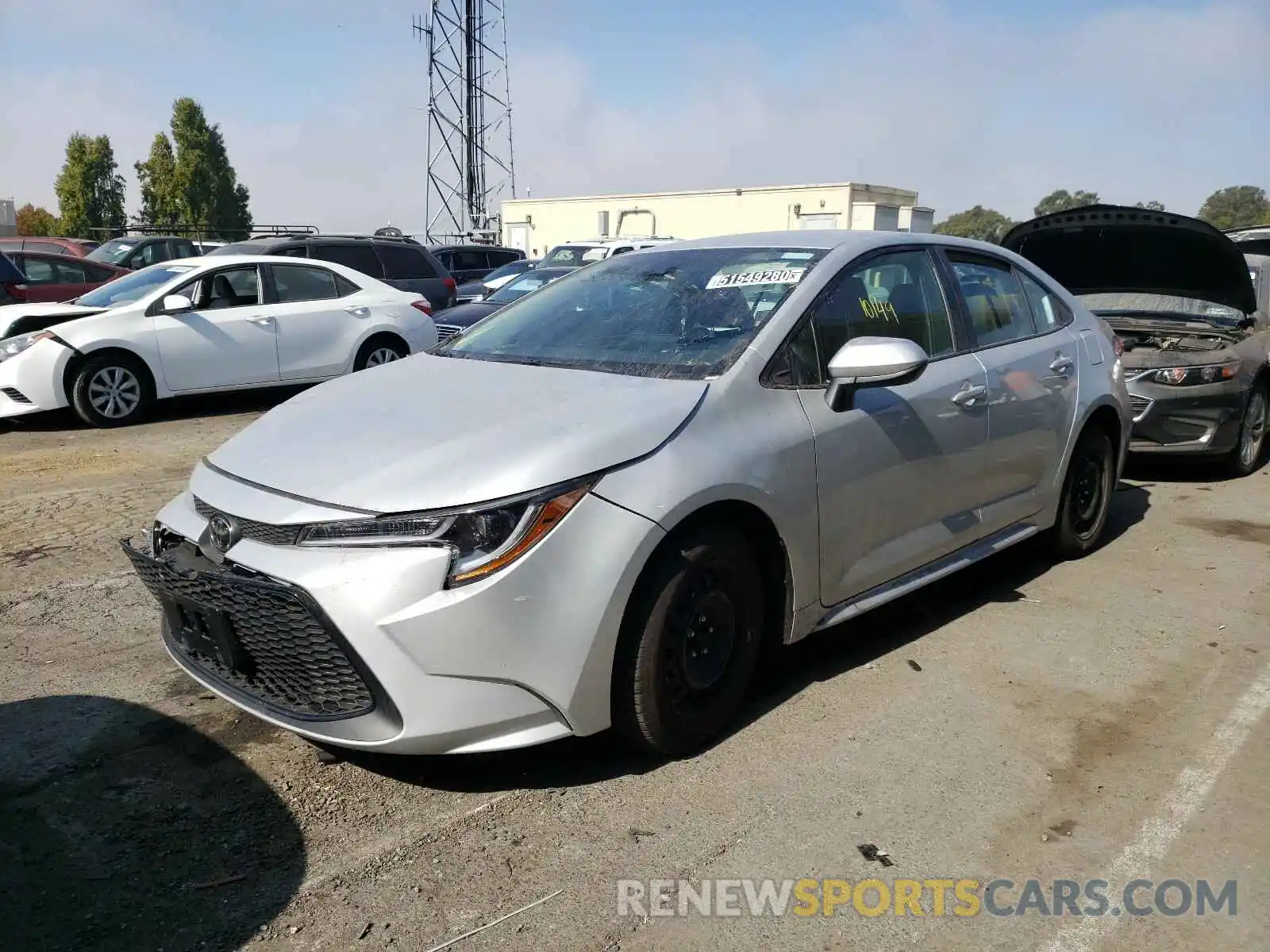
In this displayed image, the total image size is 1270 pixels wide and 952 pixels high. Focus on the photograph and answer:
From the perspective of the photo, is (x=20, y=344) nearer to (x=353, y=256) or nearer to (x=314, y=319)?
(x=314, y=319)

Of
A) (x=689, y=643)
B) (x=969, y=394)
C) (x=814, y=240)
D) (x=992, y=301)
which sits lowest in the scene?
(x=689, y=643)

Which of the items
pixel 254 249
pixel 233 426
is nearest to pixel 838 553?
pixel 233 426

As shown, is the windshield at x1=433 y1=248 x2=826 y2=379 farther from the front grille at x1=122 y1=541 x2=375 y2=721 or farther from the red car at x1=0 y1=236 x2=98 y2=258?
the red car at x1=0 y1=236 x2=98 y2=258

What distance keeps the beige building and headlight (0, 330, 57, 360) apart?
22939mm

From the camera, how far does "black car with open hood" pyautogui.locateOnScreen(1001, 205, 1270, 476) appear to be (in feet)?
23.7

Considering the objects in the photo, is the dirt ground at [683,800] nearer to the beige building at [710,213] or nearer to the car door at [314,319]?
the car door at [314,319]

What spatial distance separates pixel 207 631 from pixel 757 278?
2.28 meters

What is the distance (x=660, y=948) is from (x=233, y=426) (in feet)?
25.4

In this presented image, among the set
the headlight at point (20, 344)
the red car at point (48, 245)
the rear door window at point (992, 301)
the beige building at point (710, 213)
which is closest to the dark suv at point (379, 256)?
the headlight at point (20, 344)

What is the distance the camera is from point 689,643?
10.8 feet

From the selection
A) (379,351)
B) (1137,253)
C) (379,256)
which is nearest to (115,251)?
(379,256)

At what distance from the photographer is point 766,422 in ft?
11.4

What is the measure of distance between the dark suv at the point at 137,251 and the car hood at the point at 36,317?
7820 mm

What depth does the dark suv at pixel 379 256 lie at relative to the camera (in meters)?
12.5
